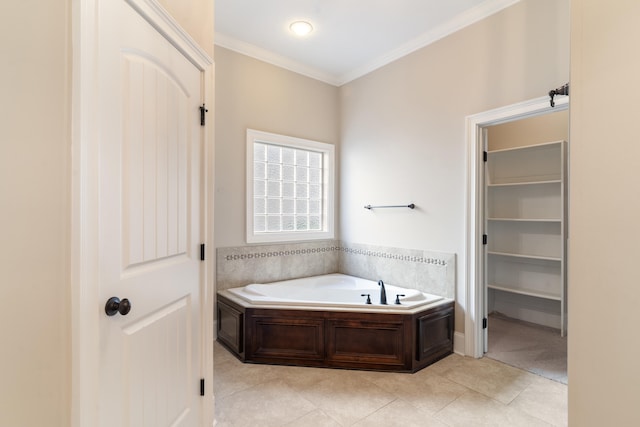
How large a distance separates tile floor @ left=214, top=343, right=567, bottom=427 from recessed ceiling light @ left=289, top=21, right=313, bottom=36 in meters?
3.01

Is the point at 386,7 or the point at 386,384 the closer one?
the point at 386,384

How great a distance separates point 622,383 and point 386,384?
1.74m

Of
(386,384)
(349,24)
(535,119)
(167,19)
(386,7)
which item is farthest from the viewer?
(535,119)

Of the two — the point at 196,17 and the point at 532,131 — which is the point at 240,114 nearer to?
the point at 196,17

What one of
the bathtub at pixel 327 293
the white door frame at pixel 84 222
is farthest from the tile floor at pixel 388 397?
the white door frame at pixel 84 222

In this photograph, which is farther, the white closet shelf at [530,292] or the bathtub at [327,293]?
the white closet shelf at [530,292]

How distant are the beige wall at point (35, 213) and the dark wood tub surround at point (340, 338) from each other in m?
1.76

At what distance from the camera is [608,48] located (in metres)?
0.81

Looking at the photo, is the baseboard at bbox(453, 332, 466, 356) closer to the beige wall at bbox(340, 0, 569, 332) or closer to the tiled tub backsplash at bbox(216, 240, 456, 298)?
the beige wall at bbox(340, 0, 569, 332)

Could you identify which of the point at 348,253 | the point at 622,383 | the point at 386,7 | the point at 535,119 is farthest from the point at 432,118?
the point at 622,383

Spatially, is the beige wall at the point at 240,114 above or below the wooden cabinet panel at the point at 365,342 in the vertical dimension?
above

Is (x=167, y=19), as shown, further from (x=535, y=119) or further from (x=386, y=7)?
(x=535, y=119)

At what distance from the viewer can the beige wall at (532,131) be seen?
346 centimetres

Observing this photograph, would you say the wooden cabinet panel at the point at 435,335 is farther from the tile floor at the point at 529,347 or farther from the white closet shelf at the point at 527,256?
the white closet shelf at the point at 527,256
